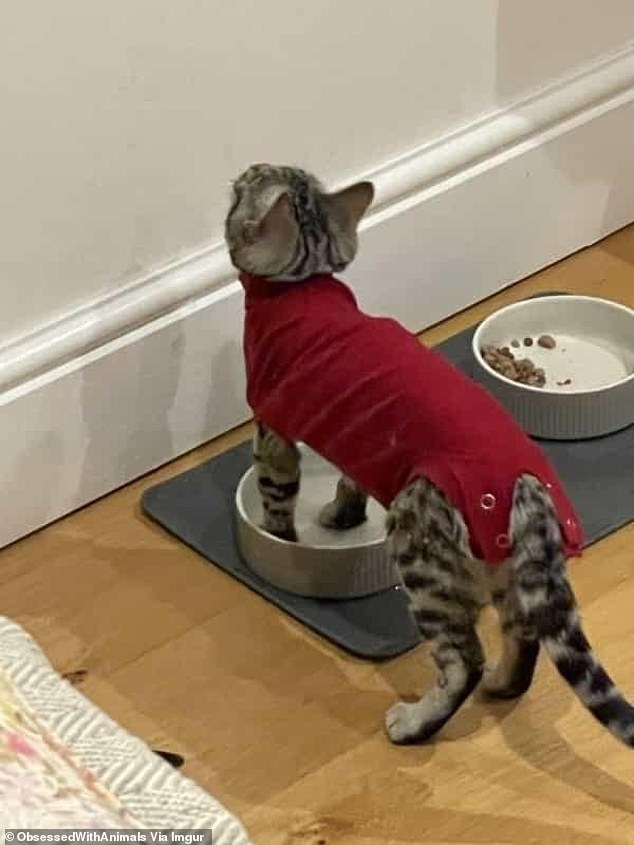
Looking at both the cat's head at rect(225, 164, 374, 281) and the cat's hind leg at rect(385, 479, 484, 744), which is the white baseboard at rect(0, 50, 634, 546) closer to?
the cat's head at rect(225, 164, 374, 281)

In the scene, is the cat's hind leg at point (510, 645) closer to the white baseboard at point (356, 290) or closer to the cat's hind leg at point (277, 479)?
the cat's hind leg at point (277, 479)

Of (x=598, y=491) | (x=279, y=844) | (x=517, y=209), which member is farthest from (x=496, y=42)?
(x=279, y=844)

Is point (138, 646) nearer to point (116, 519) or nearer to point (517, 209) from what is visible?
point (116, 519)

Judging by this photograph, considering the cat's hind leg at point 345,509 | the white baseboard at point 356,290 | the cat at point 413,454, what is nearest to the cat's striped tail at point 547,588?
the cat at point 413,454

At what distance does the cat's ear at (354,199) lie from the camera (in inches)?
69.0

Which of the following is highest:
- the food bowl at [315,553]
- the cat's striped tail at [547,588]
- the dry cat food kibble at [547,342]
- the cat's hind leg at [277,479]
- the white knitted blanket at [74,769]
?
the white knitted blanket at [74,769]

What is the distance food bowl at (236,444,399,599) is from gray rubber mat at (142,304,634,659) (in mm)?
15

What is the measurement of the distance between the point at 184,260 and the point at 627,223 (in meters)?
0.80

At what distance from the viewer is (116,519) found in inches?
78.8

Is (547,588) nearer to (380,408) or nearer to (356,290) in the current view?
(380,408)

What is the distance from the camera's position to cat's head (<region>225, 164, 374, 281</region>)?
1706 mm

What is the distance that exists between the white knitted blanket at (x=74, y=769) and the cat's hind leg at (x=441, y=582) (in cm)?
50

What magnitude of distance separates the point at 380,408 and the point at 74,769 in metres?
0.74

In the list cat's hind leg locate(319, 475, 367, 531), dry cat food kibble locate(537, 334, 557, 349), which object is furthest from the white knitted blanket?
dry cat food kibble locate(537, 334, 557, 349)
